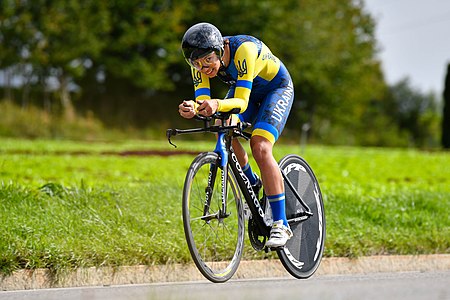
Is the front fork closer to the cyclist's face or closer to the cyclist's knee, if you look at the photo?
the cyclist's knee

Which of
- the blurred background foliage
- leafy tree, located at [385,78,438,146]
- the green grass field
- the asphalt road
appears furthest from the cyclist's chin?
leafy tree, located at [385,78,438,146]

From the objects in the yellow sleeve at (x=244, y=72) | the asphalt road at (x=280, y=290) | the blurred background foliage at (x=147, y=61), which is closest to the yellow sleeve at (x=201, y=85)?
the yellow sleeve at (x=244, y=72)

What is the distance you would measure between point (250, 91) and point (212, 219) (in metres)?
0.97

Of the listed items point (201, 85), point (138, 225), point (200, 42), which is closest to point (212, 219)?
point (201, 85)

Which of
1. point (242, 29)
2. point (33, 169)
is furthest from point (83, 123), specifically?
point (33, 169)

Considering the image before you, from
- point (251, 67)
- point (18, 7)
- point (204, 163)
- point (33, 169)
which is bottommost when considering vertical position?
point (33, 169)

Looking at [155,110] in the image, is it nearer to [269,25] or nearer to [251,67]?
[269,25]

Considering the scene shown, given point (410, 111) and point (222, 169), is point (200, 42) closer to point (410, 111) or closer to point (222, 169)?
point (222, 169)

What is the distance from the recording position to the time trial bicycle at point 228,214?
242 inches

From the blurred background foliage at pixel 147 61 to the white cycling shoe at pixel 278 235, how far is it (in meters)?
26.3

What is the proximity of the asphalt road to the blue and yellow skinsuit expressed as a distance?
1.13m

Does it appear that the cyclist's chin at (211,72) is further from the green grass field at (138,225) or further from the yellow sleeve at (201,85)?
the green grass field at (138,225)

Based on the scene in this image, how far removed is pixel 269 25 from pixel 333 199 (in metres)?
38.1

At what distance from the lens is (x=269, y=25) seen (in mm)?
47688
